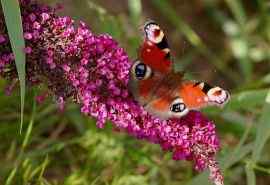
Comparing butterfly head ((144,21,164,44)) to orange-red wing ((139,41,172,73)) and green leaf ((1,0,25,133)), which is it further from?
green leaf ((1,0,25,133))

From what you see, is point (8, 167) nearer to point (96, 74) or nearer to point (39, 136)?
point (39, 136)

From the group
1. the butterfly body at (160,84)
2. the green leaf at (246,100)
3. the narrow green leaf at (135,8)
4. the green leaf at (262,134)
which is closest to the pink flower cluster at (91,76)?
the butterfly body at (160,84)

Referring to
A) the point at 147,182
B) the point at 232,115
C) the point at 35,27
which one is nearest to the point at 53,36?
the point at 35,27

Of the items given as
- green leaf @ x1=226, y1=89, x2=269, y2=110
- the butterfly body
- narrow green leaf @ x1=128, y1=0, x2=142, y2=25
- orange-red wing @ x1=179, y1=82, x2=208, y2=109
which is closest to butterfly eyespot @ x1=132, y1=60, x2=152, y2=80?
the butterfly body

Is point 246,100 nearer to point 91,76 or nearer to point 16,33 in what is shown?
point 91,76

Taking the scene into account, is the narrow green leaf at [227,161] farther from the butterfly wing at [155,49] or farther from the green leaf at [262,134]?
the butterfly wing at [155,49]

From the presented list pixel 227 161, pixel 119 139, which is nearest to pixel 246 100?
pixel 227 161
